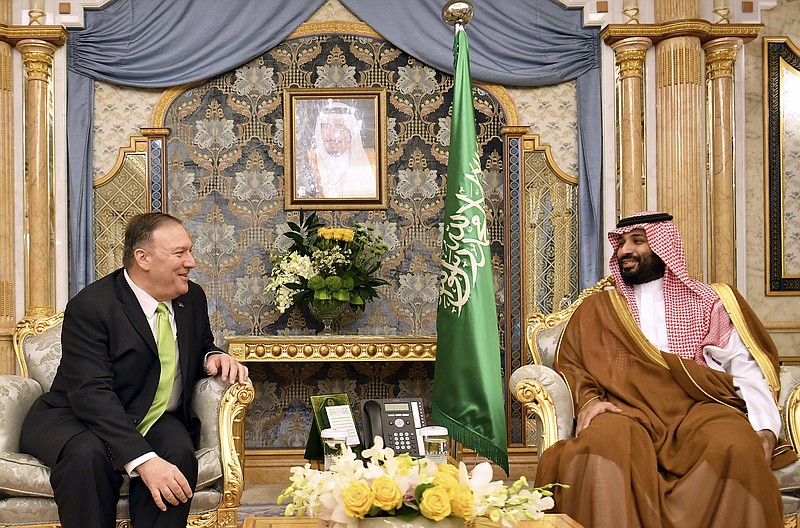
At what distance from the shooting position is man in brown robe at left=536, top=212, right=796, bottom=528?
3137mm

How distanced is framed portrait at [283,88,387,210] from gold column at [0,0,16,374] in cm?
159

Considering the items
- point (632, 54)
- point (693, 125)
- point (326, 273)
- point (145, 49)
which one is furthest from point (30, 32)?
point (693, 125)

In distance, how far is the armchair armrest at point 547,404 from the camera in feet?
11.6

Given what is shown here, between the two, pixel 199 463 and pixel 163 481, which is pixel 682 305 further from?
pixel 163 481

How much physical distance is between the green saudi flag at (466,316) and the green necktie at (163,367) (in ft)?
4.38

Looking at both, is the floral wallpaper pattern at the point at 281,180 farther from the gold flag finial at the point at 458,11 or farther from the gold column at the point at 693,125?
the gold flag finial at the point at 458,11

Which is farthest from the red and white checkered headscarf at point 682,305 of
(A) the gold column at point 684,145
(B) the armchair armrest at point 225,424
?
(B) the armchair armrest at point 225,424

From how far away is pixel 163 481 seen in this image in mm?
2877

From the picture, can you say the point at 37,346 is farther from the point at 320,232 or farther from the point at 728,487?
the point at 728,487

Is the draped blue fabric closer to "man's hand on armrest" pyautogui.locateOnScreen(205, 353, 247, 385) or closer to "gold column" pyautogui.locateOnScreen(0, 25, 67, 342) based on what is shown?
"gold column" pyautogui.locateOnScreen(0, 25, 67, 342)

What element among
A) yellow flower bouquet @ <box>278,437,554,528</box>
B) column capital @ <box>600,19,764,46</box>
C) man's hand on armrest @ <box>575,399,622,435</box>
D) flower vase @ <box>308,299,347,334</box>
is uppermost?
column capital @ <box>600,19,764,46</box>

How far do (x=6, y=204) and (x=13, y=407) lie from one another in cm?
206

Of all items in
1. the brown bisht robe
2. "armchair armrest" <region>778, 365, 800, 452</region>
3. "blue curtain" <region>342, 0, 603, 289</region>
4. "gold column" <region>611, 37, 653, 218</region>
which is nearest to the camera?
the brown bisht robe

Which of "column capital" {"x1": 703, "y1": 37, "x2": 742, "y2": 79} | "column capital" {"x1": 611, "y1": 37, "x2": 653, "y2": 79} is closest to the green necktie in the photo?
"column capital" {"x1": 611, "y1": 37, "x2": 653, "y2": 79}
